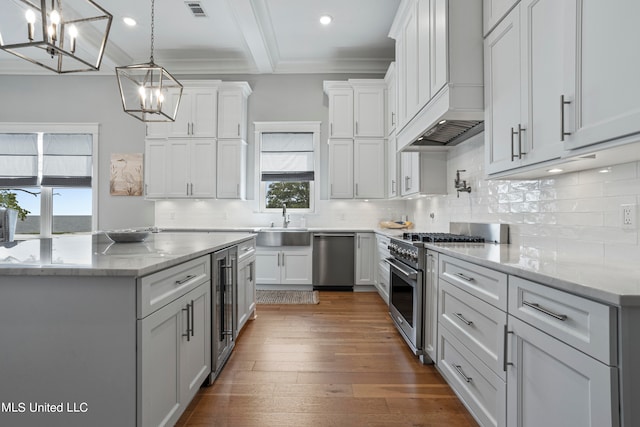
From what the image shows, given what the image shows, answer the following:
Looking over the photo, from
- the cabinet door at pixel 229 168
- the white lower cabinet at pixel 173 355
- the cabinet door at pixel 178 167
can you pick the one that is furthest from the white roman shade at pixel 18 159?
the white lower cabinet at pixel 173 355

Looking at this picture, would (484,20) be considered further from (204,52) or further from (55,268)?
(204,52)

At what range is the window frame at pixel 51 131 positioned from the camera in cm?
557

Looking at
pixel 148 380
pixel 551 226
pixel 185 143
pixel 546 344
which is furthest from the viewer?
pixel 185 143

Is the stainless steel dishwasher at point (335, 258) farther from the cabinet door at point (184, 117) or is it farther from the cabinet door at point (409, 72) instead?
the cabinet door at point (184, 117)

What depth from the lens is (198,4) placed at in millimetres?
4016

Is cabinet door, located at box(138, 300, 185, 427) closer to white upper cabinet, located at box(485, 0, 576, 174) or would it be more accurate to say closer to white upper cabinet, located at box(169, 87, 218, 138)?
white upper cabinet, located at box(485, 0, 576, 174)

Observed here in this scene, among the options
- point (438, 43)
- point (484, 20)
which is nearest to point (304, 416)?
point (438, 43)

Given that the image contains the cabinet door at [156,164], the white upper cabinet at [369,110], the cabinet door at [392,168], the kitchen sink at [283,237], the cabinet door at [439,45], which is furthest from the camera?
the cabinet door at [156,164]

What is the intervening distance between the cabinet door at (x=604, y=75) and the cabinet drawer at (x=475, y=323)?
2.75ft

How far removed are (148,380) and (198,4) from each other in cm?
411

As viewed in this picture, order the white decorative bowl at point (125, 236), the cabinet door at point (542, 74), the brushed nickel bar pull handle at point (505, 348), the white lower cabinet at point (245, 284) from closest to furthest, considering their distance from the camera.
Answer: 1. the brushed nickel bar pull handle at point (505, 348)
2. the cabinet door at point (542, 74)
3. the white decorative bowl at point (125, 236)
4. the white lower cabinet at point (245, 284)

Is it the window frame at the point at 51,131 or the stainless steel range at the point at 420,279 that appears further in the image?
the window frame at the point at 51,131

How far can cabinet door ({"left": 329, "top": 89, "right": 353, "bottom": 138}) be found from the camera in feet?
16.9

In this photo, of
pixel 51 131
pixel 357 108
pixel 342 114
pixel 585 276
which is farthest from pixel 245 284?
pixel 51 131
